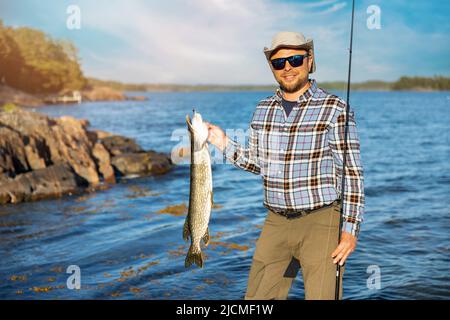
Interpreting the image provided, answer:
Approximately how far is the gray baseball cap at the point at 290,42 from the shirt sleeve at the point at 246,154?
0.86 meters

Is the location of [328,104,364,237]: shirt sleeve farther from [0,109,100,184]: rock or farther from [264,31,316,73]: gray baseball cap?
[0,109,100,184]: rock

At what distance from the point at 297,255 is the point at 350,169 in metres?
1.01

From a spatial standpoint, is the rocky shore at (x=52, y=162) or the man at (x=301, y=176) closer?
the man at (x=301, y=176)

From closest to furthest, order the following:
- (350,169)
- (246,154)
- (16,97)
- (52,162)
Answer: (350,169) → (246,154) → (52,162) → (16,97)

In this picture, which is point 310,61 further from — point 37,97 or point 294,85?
point 37,97

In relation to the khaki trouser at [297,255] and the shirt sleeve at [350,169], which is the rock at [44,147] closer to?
the khaki trouser at [297,255]

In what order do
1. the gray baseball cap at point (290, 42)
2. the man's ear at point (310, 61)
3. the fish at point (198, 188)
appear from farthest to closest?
the man's ear at point (310, 61), the gray baseball cap at point (290, 42), the fish at point (198, 188)

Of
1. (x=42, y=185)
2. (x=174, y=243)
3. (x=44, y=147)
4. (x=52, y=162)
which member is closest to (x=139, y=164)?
(x=52, y=162)

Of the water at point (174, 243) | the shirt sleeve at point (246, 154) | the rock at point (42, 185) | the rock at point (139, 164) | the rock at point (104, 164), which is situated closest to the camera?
the shirt sleeve at point (246, 154)

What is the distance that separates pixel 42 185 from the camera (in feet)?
65.6

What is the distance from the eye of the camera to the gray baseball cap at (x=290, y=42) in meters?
4.98

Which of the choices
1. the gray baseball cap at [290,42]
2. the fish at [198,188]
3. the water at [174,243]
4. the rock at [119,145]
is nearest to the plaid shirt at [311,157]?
the gray baseball cap at [290,42]

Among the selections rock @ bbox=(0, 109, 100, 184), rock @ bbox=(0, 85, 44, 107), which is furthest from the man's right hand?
rock @ bbox=(0, 85, 44, 107)
